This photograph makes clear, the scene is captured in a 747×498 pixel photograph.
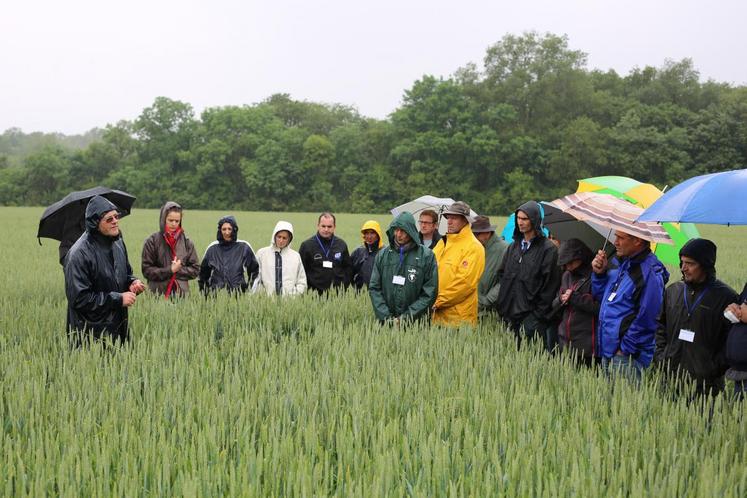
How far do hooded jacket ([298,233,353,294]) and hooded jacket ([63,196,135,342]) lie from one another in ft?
10.1

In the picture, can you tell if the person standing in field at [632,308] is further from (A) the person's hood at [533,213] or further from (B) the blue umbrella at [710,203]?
(A) the person's hood at [533,213]

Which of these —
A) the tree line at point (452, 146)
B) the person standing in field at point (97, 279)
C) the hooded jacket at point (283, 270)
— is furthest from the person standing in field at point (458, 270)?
the tree line at point (452, 146)

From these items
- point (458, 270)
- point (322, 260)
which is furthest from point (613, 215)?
point (322, 260)

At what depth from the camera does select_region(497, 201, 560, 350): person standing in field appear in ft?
16.8

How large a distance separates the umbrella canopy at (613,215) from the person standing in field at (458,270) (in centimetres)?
95

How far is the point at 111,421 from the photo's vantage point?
9.43ft

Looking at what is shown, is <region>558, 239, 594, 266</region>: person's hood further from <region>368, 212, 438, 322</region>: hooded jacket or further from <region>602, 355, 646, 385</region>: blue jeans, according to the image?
<region>368, 212, 438, 322</region>: hooded jacket

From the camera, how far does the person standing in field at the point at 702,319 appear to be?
3625 millimetres

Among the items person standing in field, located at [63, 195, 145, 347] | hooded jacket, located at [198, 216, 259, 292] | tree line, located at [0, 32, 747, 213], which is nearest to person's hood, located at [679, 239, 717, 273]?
person standing in field, located at [63, 195, 145, 347]

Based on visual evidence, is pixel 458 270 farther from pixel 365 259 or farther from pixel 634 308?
pixel 365 259

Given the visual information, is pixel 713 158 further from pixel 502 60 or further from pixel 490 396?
pixel 490 396

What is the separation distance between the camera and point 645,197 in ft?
18.5

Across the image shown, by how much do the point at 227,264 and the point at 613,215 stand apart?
426cm

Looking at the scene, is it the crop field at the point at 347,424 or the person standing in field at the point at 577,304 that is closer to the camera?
the crop field at the point at 347,424
